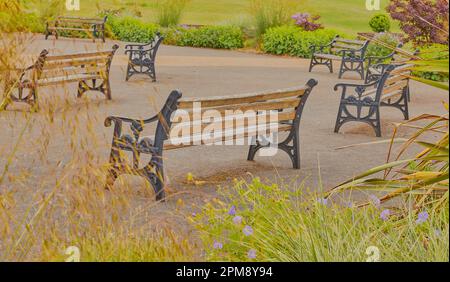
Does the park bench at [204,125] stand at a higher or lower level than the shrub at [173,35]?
higher

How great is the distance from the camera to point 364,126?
11961 millimetres

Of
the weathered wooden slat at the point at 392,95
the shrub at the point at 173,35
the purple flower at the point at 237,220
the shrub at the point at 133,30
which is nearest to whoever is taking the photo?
the purple flower at the point at 237,220

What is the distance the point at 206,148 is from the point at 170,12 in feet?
58.6

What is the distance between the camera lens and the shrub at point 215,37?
79.7 feet

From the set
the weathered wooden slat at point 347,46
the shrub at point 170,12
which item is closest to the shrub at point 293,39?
the weathered wooden slat at point 347,46

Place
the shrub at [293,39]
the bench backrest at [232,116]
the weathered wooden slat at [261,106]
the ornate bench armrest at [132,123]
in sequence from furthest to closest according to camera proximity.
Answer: the shrub at [293,39] → the weathered wooden slat at [261,106] → the bench backrest at [232,116] → the ornate bench armrest at [132,123]

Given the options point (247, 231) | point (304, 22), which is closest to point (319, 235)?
point (247, 231)

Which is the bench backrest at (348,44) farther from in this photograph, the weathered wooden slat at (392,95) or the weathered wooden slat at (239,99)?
the weathered wooden slat at (239,99)

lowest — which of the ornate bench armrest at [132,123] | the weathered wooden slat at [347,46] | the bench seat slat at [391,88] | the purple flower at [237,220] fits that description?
the weathered wooden slat at [347,46]

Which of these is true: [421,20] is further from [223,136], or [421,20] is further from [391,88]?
[223,136]

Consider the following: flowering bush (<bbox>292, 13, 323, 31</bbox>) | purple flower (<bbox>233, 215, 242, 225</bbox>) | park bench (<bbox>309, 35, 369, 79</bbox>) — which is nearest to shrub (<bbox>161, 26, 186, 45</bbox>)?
flowering bush (<bbox>292, 13, 323, 31</bbox>)

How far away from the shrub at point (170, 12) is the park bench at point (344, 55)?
6.31 meters
